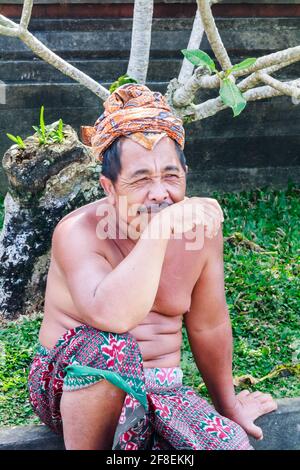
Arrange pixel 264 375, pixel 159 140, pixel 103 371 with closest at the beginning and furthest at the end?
1. pixel 103 371
2. pixel 159 140
3. pixel 264 375

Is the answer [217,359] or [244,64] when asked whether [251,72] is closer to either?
[244,64]

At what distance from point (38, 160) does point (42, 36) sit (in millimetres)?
1987

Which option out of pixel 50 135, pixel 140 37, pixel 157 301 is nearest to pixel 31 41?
pixel 50 135

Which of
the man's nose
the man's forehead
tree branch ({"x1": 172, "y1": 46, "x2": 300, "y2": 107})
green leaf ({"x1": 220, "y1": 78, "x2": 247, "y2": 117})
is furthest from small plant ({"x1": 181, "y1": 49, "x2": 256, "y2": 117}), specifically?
the man's nose

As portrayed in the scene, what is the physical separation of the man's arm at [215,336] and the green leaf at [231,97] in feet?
1.84

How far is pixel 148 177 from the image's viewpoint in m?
3.12

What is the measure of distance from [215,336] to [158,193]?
0.76 metres

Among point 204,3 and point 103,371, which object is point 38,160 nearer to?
point 204,3

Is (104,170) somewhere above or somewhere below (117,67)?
below

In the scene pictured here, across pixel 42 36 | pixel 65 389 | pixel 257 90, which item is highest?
pixel 42 36

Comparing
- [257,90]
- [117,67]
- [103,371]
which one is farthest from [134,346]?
[117,67]

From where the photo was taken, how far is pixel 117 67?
20.5ft

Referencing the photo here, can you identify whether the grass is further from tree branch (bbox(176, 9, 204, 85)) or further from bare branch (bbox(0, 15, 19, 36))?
bare branch (bbox(0, 15, 19, 36))

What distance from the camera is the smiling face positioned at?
10.2 feet
